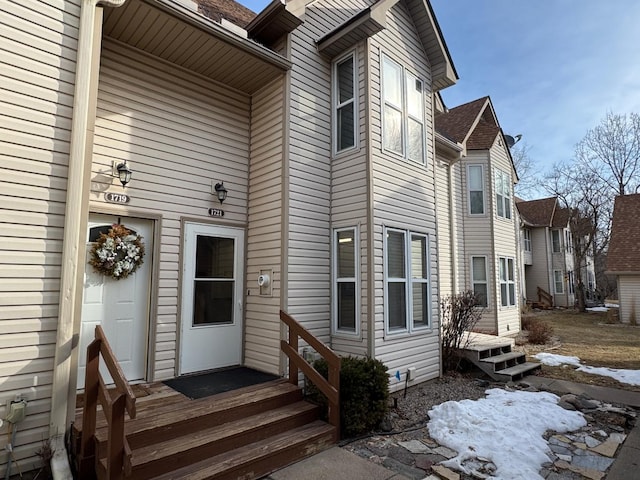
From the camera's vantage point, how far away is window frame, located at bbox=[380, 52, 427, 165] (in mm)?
6012

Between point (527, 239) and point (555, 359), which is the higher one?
point (527, 239)

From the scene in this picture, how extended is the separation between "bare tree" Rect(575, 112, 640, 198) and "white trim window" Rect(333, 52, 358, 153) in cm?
2438

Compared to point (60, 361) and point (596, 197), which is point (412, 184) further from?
point (596, 197)

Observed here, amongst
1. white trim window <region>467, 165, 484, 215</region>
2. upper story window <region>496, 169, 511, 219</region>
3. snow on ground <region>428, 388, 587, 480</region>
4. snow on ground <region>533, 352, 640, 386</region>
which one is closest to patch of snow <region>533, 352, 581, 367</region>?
snow on ground <region>533, 352, 640, 386</region>

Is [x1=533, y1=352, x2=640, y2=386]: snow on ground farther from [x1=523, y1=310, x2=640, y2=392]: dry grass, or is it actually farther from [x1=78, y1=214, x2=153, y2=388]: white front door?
[x1=78, y1=214, x2=153, y2=388]: white front door

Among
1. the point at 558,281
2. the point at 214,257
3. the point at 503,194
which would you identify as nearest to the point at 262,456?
the point at 214,257

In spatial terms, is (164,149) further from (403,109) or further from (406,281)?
(406,281)

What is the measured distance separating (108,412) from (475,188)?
1187 centimetres

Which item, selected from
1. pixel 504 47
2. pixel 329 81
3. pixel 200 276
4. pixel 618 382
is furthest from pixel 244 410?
pixel 504 47

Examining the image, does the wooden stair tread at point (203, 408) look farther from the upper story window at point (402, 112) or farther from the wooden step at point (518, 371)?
the wooden step at point (518, 371)

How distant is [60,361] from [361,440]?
126 inches

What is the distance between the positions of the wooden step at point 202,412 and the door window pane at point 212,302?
4.77 ft

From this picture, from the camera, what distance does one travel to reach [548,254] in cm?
2483

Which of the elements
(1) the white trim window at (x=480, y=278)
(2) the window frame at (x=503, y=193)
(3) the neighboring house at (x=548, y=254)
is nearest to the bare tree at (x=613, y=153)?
(3) the neighboring house at (x=548, y=254)
